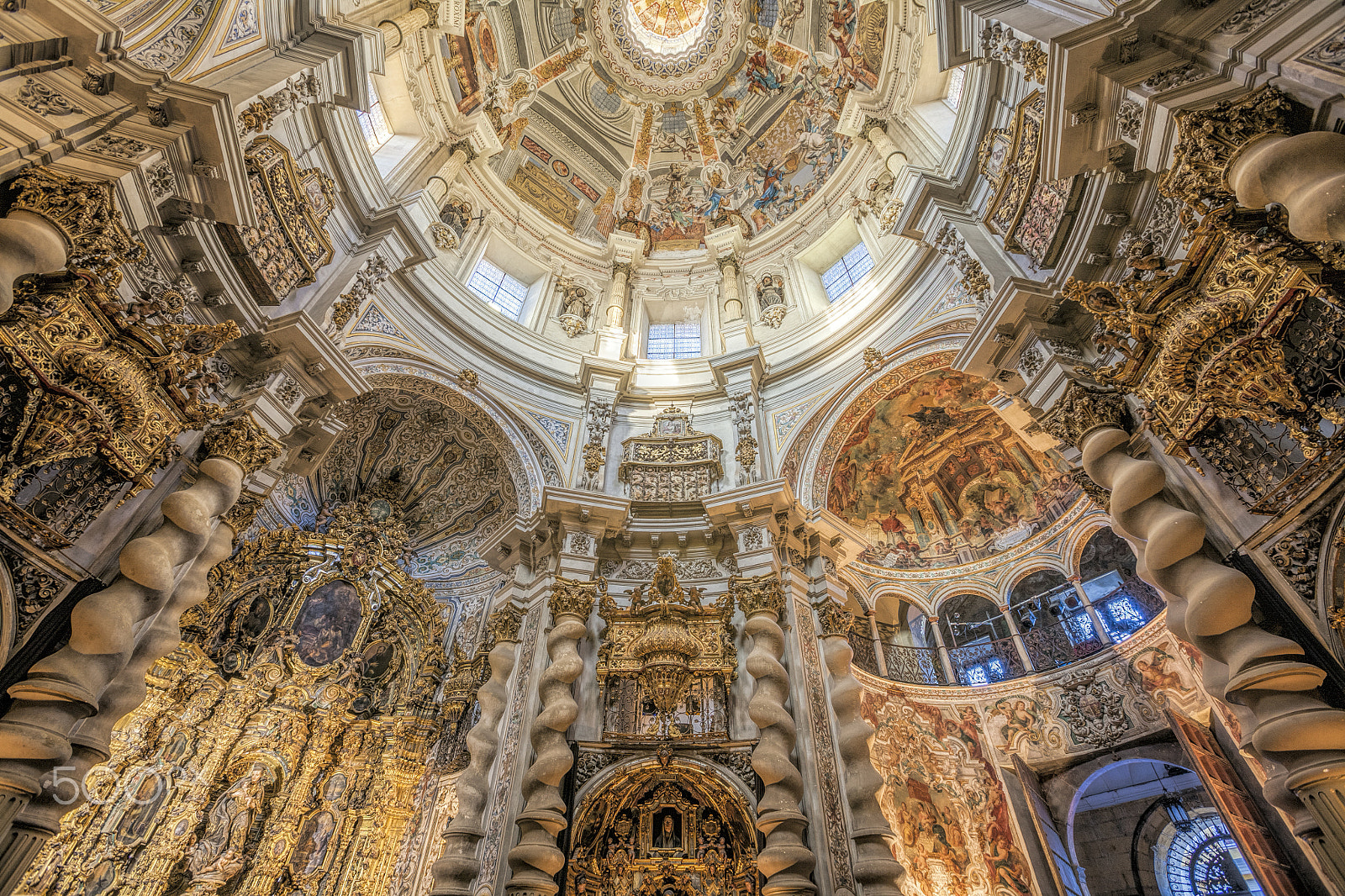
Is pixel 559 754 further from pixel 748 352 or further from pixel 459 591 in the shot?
pixel 748 352

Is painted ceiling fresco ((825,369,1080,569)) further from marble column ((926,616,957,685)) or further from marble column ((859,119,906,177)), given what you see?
marble column ((859,119,906,177))

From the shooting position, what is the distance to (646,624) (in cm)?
948

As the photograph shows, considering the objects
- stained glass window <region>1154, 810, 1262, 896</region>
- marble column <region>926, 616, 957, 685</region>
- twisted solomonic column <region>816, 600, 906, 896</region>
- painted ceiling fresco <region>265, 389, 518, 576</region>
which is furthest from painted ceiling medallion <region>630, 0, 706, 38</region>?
stained glass window <region>1154, 810, 1262, 896</region>

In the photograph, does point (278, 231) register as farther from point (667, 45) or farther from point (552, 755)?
point (667, 45)

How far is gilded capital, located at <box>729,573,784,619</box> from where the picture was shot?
912cm

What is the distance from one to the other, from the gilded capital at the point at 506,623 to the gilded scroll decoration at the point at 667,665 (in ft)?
4.61

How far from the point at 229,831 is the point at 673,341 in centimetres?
1272

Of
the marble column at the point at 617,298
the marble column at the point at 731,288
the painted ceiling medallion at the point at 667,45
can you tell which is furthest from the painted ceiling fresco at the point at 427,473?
the painted ceiling medallion at the point at 667,45

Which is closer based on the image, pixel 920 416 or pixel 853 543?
pixel 853 543

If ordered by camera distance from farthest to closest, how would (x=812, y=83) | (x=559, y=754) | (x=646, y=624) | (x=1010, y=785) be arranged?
1. (x=812, y=83)
2. (x=646, y=624)
3. (x=1010, y=785)
4. (x=559, y=754)

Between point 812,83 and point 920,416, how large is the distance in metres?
10.2

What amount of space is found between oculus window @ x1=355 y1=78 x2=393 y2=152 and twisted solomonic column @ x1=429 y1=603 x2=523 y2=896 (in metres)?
9.33

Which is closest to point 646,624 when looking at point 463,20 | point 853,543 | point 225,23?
point 853,543

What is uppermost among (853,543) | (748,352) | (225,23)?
(748,352)
